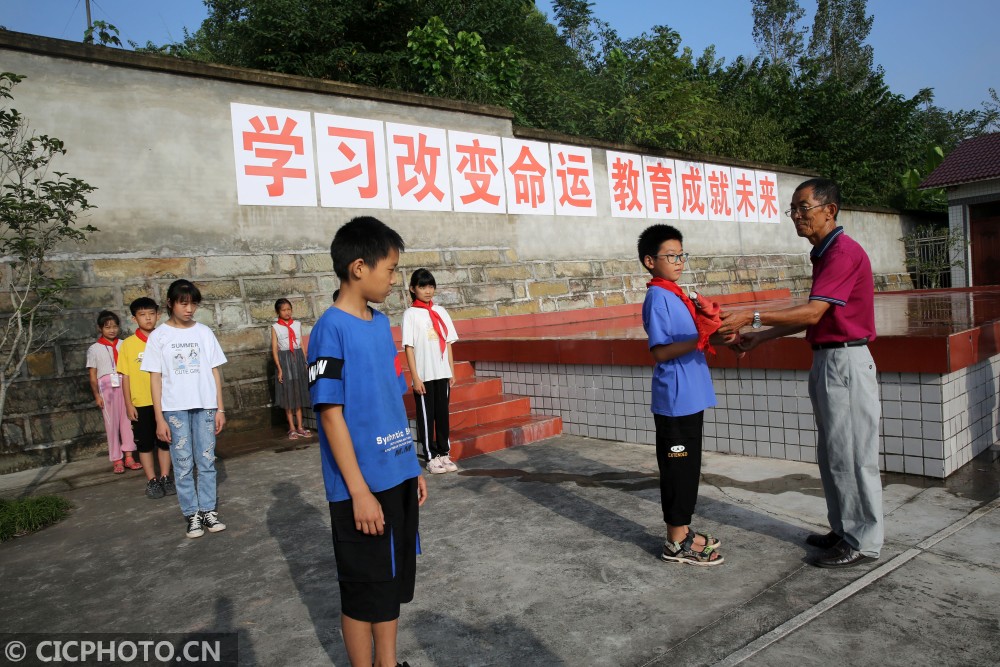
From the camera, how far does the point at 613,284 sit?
12.4 meters

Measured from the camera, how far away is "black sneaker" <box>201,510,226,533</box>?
4566 mm

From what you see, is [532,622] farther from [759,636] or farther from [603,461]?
[603,461]

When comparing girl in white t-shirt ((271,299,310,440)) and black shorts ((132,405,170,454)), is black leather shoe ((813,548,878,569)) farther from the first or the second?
girl in white t-shirt ((271,299,310,440))

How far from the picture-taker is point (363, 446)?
7.68ft

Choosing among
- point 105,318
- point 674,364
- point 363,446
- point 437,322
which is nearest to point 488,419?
point 437,322

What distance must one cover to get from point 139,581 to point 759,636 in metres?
3.21

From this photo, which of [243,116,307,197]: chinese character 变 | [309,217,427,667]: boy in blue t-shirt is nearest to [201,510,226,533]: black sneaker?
[309,217,427,667]: boy in blue t-shirt

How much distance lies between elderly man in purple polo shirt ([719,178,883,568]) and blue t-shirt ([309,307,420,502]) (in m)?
1.80

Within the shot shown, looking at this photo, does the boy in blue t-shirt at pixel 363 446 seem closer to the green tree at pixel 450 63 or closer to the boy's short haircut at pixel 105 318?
the boy's short haircut at pixel 105 318

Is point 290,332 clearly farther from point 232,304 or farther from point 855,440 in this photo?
point 855,440

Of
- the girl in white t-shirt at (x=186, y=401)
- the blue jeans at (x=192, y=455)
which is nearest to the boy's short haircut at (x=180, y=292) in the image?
the girl in white t-shirt at (x=186, y=401)

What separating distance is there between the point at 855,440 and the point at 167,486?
5109 millimetres

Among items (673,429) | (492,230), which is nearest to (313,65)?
(492,230)

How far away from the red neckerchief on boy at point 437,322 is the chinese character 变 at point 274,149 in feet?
11.2
